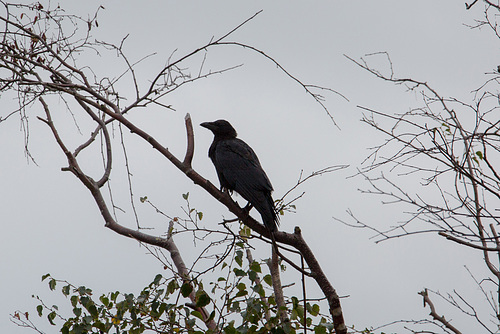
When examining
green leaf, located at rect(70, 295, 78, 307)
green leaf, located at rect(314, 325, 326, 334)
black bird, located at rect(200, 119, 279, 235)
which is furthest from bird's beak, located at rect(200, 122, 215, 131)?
green leaf, located at rect(314, 325, 326, 334)

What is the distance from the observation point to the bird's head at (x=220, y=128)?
6.83m

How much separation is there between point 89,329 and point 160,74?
6.83ft

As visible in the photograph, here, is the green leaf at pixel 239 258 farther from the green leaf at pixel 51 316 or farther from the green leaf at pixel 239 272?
the green leaf at pixel 51 316

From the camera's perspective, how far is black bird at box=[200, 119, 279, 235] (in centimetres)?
518

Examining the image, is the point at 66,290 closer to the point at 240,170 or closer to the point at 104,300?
the point at 104,300

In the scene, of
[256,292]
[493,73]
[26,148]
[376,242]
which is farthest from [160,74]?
[493,73]

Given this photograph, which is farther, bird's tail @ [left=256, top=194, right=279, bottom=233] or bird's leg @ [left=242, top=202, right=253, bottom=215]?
bird's leg @ [left=242, top=202, right=253, bottom=215]

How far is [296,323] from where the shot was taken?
13.9ft

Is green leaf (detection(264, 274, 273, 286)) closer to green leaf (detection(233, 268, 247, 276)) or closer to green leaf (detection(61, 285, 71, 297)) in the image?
green leaf (detection(233, 268, 247, 276))

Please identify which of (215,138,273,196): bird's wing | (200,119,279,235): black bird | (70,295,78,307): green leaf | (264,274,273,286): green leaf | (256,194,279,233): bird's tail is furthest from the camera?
(215,138,273,196): bird's wing

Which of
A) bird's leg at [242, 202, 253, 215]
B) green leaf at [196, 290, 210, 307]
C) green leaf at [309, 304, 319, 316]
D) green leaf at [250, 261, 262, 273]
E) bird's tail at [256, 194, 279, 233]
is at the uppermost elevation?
bird's leg at [242, 202, 253, 215]

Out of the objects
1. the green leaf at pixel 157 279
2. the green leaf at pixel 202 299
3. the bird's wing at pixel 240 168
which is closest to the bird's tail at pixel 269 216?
the bird's wing at pixel 240 168

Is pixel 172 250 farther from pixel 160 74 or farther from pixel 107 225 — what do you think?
pixel 160 74

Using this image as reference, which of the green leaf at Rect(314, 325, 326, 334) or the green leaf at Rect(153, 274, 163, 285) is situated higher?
the green leaf at Rect(153, 274, 163, 285)
